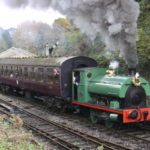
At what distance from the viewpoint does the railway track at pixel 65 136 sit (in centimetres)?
832

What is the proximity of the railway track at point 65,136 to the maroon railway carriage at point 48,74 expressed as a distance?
69.6 inches

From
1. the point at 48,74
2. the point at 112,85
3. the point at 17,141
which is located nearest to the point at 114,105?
the point at 112,85

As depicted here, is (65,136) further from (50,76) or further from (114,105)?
(50,76)

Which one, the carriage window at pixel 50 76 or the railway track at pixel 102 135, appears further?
the carriage window at pixel 50 76

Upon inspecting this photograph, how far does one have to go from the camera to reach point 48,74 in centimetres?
1368

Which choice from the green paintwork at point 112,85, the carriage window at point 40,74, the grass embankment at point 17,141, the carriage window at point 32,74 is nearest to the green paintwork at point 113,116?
the green paintwork at point 112,85

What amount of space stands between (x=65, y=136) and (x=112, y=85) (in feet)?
8.68

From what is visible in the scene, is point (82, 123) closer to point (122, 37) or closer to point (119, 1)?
point (122, 37)

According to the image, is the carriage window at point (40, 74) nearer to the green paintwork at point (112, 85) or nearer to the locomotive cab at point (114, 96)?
the locomotive cab at point (114, 96)

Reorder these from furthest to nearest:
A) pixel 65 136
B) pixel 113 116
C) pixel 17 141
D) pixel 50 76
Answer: pixel 50 76
pixel 65 136
pixel 113 116
pixel 17 141

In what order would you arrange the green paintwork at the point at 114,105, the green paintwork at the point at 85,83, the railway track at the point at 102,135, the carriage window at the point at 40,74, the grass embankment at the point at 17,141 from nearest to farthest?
the grass embankment at the point at 17,141 < the railway track at the point at 102,135 < the green paintwork at the point at 114,105 < the green paintwork at the point at 85,83 < the carriage window at the point at 40,74

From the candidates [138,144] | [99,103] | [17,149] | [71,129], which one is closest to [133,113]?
[138,144]

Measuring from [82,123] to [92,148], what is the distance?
317 cm

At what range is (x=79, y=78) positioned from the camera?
1172 centimetres
